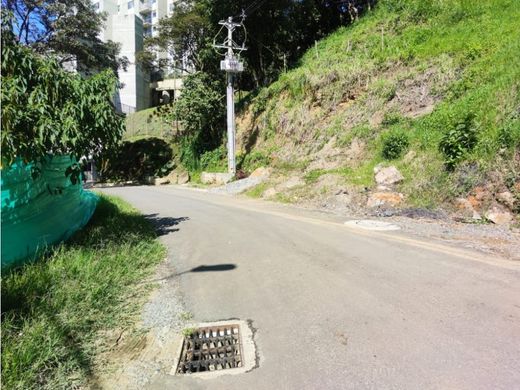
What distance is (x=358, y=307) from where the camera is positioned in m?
4.32

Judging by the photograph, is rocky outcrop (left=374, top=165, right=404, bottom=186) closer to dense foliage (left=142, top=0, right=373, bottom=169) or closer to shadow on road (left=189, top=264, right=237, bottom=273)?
shadow on road (left=189, top=264, right=237, bottom=273)

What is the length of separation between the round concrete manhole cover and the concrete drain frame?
17.6 ft

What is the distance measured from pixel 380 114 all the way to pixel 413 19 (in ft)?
29.8

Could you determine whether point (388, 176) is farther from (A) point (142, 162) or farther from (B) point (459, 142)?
(A) point (142, 162)

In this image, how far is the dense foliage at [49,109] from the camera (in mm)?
4828

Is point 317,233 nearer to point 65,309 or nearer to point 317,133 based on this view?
point 65,309

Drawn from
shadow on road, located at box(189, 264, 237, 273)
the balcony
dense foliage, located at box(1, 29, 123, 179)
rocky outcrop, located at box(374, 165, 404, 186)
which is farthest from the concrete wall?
shadow on road, located at box(189, 264, 237, 273)

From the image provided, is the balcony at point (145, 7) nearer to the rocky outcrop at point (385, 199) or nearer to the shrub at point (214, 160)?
the shrub at point (214, 160)

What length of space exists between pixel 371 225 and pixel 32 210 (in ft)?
22.7

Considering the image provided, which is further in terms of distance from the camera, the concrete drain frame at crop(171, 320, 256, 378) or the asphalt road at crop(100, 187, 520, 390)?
the concrete drain frame at crop(171, 320, 256, 378)

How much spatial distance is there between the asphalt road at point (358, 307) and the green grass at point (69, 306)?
70 cm

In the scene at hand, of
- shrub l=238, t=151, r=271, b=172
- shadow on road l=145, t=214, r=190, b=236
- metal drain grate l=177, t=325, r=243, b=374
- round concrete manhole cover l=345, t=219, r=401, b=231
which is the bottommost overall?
metal drain grate l=177, t=325, r=243, b=374

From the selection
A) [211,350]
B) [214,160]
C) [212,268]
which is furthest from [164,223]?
[214,160]

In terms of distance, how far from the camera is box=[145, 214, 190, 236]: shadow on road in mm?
8736
